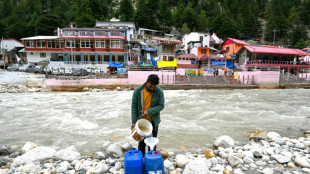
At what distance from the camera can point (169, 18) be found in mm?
66375

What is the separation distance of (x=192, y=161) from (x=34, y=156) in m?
3.61

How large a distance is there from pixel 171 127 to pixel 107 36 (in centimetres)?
3048

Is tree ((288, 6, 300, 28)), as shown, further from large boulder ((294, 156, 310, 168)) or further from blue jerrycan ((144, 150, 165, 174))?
blue jerrycan ((144, 150, 165, 174))

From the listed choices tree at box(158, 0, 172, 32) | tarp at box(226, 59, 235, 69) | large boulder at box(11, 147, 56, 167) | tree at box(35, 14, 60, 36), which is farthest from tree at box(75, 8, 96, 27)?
large boulder at box(11, 147, 56, 167)

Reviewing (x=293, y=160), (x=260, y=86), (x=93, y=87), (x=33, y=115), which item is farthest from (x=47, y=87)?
(x=260, y=86)

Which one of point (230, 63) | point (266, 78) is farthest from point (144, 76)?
point (230, 63)

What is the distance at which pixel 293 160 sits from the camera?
366 cm

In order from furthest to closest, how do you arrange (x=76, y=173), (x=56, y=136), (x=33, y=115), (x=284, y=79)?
(x=284, y=79) → (x=33, y=115) → (x=56, y=136) → (x=76, y=173)

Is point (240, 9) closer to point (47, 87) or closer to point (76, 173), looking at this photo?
point (47, 87)

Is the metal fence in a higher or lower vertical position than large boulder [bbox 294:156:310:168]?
higher

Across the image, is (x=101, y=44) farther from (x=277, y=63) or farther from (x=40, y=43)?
(x=277, y=63)

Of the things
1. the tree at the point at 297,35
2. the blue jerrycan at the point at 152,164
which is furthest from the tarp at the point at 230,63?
the tree at the point at 297,35

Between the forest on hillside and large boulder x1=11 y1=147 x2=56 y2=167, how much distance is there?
55.0m

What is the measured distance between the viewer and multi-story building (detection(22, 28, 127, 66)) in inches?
1298
